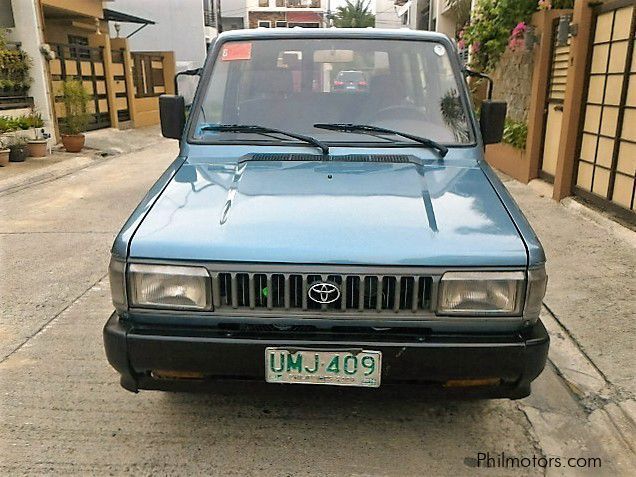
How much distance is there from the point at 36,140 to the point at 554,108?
9.71 m

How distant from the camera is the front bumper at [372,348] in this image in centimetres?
221

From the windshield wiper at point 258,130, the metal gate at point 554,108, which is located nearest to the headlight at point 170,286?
the windshield wiper at point 258,130

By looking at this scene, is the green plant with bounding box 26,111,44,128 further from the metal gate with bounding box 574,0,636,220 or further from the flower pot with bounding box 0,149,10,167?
the metal gate with bounding box 574,0,636,220

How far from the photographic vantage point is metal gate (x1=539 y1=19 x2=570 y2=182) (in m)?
7.51

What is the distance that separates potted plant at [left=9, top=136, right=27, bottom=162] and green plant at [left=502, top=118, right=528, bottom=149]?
29.2ft

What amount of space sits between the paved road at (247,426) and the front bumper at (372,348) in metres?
0.15

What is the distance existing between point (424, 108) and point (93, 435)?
2493 mm

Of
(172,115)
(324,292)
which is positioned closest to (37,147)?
(172,115)

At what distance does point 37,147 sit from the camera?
11445mm

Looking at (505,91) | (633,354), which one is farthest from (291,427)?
(505,91)

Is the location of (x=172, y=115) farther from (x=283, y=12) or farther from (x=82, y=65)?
(x=283, y=12)

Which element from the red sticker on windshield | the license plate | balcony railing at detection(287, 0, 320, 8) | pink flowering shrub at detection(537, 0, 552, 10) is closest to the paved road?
the license plate

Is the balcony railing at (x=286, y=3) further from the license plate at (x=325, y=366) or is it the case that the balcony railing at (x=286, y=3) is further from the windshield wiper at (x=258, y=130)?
the license plate at (x=325, y=366)

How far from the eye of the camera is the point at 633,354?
3.43 m
